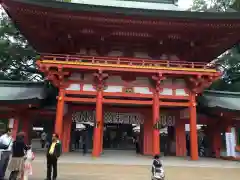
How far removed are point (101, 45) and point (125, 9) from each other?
3100 mm

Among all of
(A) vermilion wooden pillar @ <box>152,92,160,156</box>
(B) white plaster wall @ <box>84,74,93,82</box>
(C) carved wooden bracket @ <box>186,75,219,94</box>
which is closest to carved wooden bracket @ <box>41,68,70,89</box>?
(B) white plaster wall @ <box>84,74,93,82</box>

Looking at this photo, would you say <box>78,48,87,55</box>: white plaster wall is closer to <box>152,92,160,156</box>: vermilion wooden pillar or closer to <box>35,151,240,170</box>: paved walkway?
<box>152,92,160,156</box>: vermilion wooden pillar

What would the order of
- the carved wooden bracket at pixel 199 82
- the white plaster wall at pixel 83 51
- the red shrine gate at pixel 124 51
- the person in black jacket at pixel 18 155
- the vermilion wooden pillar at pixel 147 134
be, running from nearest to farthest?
the person in black jacket at pixel 18 155 < the red shrine gate at pixel 124 51 < the carved wooden bracket at pixel 199 82 < the white plaster wall at pixel 83 51 < the vermilion wooden pillar at pixel 147 134

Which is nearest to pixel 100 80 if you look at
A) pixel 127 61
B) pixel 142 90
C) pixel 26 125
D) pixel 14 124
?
pixel 127 61

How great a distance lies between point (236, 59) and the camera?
26750 mm

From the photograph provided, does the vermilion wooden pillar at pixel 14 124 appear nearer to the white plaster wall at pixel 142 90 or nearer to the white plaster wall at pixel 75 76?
the white plaster wall at pixel 75 76

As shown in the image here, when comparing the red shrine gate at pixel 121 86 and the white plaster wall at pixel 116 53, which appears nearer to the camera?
the red shrine gate at pixel 121 86

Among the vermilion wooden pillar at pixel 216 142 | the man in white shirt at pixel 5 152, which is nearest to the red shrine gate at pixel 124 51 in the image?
the vermilion wooden pillar at pixel 216 142

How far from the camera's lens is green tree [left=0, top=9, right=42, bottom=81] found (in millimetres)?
27823

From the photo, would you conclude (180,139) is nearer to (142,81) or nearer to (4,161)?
(142,81)

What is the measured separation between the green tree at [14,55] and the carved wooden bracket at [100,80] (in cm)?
1536

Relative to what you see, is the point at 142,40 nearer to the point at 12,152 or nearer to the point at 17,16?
the point at 17,16

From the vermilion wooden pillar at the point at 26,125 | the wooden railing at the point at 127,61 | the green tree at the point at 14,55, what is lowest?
the vermilion wooden pillar at the point at 26,125

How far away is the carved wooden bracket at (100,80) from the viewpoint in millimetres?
15047
